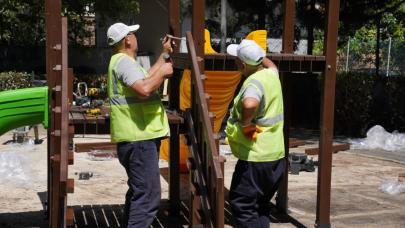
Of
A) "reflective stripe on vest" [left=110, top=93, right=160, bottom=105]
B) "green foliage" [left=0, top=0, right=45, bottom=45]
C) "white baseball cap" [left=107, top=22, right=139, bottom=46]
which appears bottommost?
"reflective stripe on vest" [left=110, top=93, right=160, bottom=105]

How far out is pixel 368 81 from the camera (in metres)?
13.2

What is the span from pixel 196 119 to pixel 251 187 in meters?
0.87

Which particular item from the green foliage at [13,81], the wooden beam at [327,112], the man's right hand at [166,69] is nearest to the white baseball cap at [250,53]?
the man's right hand at [166,69]

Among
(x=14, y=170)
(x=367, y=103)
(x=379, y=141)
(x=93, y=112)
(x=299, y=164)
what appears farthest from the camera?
(x=367, y=103)

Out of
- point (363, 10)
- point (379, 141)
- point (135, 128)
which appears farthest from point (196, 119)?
point (363, 10)

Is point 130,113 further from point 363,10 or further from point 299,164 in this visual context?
point 363,10

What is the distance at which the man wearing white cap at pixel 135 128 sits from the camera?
444cm

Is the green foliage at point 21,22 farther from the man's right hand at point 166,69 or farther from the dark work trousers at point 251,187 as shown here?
the dark work trousers at point 251,187

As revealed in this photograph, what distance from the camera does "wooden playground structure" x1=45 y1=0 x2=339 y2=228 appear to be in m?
4.41

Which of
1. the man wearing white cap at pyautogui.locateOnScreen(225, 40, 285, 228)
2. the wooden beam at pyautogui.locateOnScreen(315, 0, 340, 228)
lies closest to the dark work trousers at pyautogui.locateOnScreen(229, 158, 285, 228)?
the man wearing white cap at pyautogui.locateOnScreen(225, 40, 285, 228)

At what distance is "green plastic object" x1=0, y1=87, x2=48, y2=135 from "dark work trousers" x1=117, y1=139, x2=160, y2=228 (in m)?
1.54

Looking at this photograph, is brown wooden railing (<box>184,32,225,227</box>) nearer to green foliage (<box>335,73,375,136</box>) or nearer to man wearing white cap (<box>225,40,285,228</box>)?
man wearing white cap (<box>225,40,285,228</box>)

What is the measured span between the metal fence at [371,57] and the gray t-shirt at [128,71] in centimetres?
1045

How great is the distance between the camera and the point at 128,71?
433 centimetres
